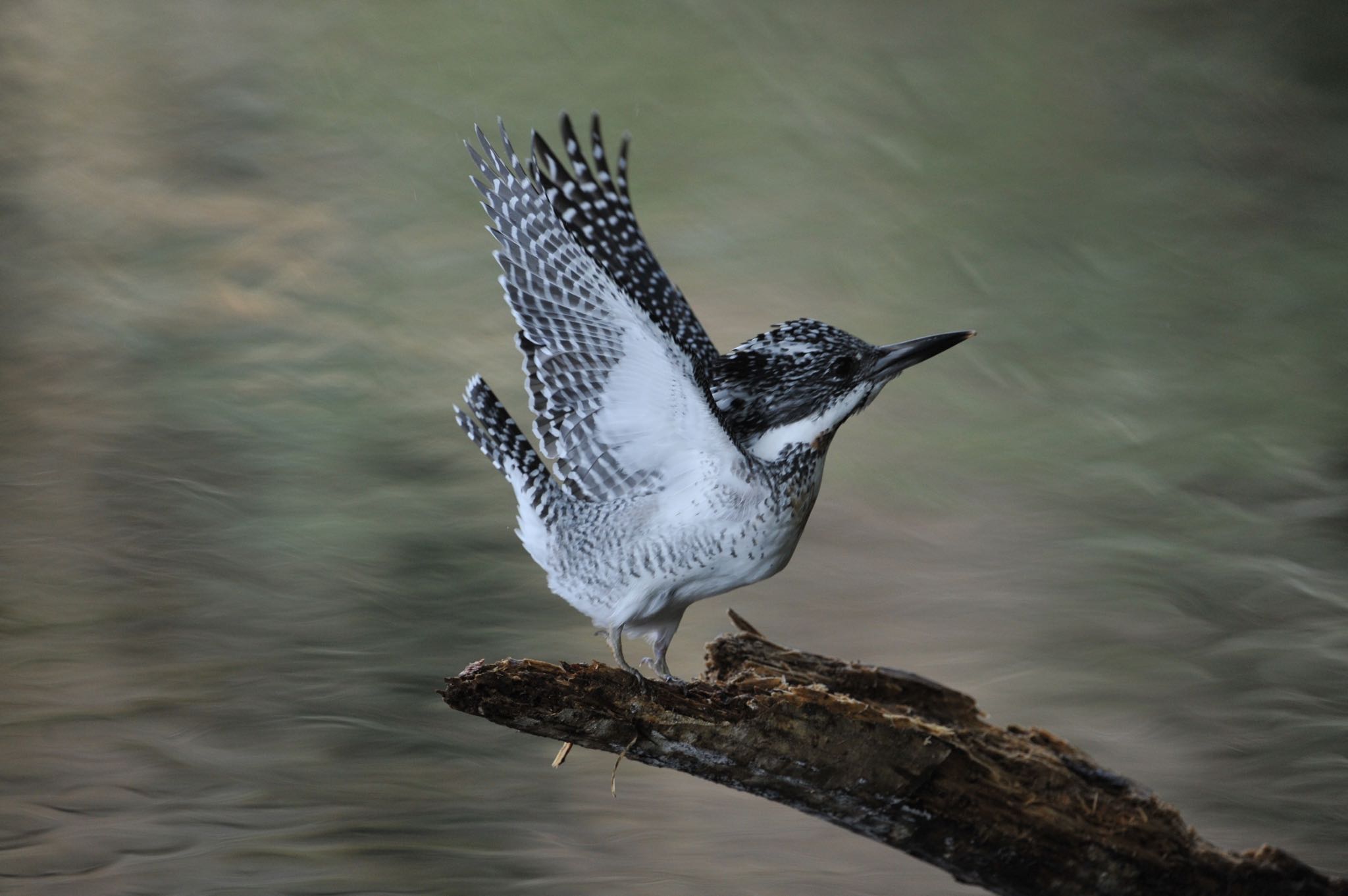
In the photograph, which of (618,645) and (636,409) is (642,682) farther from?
(636,409)

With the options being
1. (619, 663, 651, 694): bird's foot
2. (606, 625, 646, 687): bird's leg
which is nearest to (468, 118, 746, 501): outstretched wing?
(606, 625, 646, 687): bird's leg

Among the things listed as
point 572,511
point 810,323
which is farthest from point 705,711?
point 810,323

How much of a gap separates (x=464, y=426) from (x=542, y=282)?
611 millimetres

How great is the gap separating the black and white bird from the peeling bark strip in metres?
0.14

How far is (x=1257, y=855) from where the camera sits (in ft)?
6.43

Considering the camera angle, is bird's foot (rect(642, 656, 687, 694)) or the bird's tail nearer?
bird's foot (rect(642, 656, 687, 694))

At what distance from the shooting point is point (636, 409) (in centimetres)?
226

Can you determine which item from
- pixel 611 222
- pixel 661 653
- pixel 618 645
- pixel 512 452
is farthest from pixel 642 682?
pixel 611 222

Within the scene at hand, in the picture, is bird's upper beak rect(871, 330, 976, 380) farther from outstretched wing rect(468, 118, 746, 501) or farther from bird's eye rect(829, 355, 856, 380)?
outstretched wing rect(468, 118, 746, 501)

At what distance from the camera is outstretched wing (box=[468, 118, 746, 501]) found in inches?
83.7

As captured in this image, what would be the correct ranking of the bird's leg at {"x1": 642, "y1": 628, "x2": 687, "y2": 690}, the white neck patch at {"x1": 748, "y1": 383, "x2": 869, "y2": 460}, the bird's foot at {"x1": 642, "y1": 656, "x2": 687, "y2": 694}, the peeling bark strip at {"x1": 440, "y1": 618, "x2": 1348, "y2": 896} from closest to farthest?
1. the peeling bark strip at {"x1": 440, "y1": 618, "x2": 1348, "y2": 896}
2. the bird's foot at {"x1": 642, "y1": 656, "x2": 687, "y2": 694}
3. the white neck patch at {"x1": 748, "y1": 383, "x2": 869, "y2": 460}
4. the bird's leg at {"x1": 642, "y1": 628, "x2": 687, "y2": 690}

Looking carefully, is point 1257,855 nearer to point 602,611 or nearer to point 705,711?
point 705,711

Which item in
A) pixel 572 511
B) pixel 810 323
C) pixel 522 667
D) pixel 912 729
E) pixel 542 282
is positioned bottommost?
pixel 522 667

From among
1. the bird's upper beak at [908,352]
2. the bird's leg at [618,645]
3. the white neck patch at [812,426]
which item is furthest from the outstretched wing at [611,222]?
the bird's leg at [618,645]
